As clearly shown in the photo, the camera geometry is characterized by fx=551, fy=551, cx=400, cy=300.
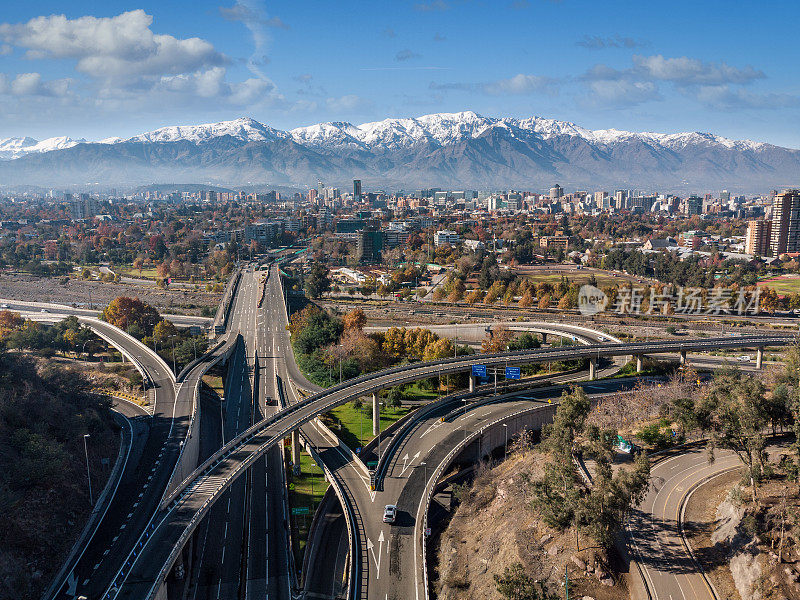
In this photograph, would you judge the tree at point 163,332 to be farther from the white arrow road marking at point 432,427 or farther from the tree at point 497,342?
the white arrow road marking at point 432,427

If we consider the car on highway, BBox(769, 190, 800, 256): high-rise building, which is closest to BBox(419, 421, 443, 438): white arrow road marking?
the car on highway

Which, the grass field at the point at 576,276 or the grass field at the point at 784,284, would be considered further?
the grass field at the point at 576,276

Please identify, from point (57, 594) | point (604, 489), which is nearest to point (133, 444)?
point (57, 594)

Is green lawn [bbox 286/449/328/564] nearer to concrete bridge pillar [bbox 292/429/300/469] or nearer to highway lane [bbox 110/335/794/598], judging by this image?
concrete bridge pillar [bbox 292/429/300/469]

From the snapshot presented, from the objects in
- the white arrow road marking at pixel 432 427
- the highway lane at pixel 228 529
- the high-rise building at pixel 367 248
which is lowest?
the highway lane at pixel 228 529

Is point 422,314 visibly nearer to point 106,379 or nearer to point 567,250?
point 106,379

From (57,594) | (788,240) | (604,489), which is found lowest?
(57,594)

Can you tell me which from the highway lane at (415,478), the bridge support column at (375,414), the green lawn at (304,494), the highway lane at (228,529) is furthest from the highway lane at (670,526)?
the bridge support column at (375,414)
